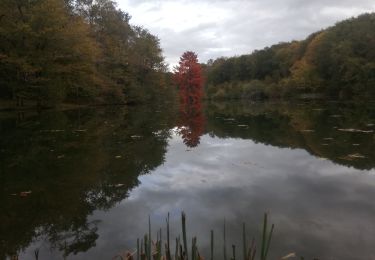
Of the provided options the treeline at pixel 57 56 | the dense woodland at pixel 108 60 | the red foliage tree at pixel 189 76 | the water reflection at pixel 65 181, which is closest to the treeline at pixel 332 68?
the dense woodland at pixel 108 60

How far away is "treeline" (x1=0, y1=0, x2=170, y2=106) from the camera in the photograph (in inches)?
1053

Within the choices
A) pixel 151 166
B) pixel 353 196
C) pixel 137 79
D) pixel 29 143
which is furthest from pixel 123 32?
pixel 353 196

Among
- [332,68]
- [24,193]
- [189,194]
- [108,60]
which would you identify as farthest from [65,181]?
[332,68]

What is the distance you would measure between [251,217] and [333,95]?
57.1 metres

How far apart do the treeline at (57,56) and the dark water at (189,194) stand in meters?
18.0

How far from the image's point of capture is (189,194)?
5801 mm

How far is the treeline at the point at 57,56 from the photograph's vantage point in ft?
87.8

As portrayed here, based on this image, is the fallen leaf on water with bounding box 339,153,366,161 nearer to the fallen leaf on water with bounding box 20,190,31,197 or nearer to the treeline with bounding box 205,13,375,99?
the fallen leaf on water with bounding box 20,190,31,197

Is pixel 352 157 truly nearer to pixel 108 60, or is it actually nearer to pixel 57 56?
pixel 57 56

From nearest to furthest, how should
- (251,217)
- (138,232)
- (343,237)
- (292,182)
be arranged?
1. (343,237)
2. (138,232)
3. (251,217)
4. (292,182)

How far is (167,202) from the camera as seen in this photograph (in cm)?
539

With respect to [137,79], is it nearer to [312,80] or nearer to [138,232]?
[312,80]

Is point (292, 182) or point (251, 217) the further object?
point (292, 182)

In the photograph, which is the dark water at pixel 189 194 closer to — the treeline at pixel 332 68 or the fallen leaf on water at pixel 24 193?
the fallen leaf on water at pixel 24 193
